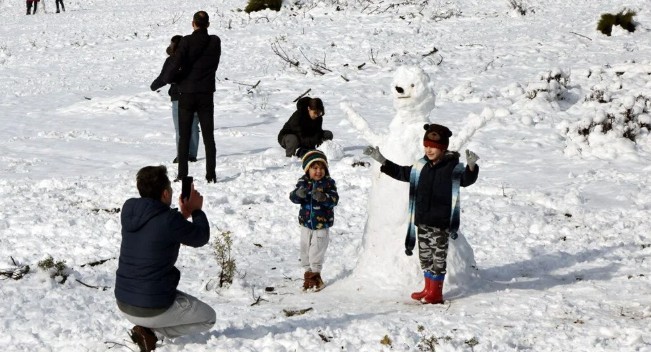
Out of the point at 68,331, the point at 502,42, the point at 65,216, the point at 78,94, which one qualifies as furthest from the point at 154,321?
the point at 502,42

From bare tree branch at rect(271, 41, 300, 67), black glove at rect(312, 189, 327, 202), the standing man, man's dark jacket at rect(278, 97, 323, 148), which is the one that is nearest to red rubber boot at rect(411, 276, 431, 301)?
black glove at rect(312, 189, 327, 202)

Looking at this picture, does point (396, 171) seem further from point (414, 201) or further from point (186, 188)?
point (186, 188)

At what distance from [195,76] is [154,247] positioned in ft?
15.6

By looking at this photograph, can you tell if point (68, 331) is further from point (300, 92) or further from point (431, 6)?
point (431, 6)

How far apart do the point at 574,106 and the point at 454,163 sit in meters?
7.64

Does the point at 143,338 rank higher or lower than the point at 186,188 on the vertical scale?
lower

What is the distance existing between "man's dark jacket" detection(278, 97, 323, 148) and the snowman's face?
4054mm

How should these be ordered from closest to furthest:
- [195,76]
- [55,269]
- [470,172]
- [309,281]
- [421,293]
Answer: [470,172] < [421,293] < [309,281] < [55,269] < [195,76]

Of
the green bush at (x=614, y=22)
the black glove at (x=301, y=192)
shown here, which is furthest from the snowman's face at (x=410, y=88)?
the green bush at (x=614, y=22)

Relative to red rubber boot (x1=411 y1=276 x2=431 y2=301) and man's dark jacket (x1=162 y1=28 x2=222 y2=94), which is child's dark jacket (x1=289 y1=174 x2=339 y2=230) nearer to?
red rubber boot (x1=411 y1=276 x2=431 y2=301)

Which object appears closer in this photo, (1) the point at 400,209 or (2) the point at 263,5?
(1) the point at 400,209

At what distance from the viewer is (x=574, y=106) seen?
12.3 meters

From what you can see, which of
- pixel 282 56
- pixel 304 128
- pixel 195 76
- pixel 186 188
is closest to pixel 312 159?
pixel 186 188

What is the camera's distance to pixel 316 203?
5855 millimetres
